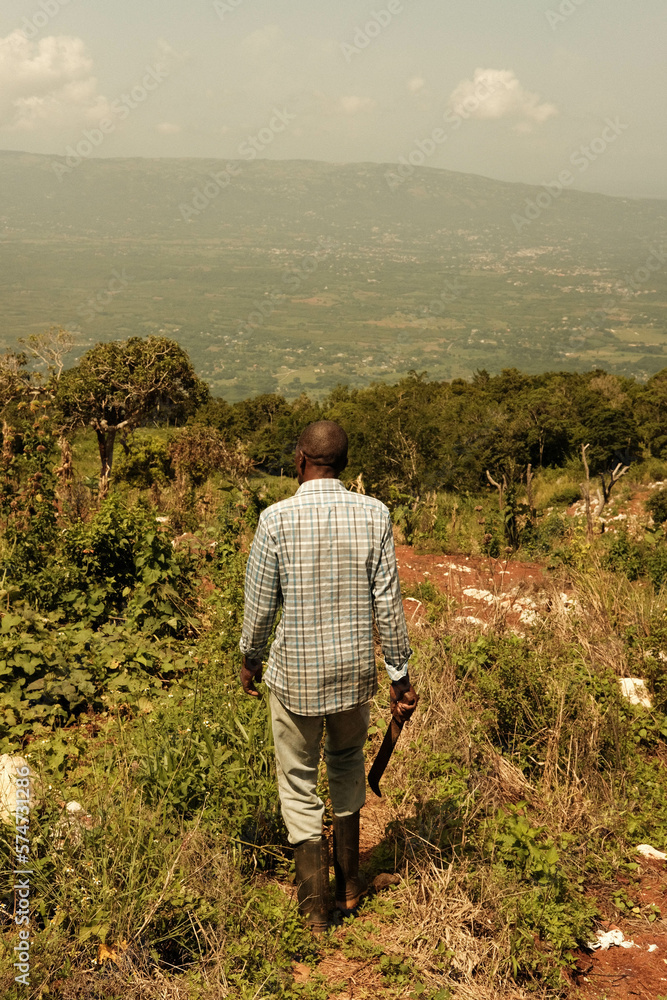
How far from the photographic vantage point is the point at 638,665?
174 inches

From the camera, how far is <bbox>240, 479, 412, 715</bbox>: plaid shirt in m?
2.43

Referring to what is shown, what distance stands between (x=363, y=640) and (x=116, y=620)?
3.34 metres

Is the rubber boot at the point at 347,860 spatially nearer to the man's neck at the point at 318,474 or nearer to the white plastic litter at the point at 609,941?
the white plastic litter at the point at 609,941

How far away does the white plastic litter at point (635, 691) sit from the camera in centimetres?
418

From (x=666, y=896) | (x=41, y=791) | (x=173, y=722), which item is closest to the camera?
(x=41, y=791)

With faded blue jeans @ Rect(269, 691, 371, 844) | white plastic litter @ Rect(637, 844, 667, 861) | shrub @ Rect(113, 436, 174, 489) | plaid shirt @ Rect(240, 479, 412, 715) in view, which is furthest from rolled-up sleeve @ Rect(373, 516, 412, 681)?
shrub @ Rect(113, 436, 174, 489)

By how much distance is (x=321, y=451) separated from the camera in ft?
8.13

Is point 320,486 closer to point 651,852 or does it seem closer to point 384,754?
point 384,754

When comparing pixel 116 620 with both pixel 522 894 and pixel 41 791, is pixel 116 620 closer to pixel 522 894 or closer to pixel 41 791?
pixel 41 791

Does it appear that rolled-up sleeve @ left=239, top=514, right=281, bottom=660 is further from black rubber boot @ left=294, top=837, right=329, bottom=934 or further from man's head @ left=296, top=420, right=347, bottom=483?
black rubber boot @ left=294, top=837, right=329, bottom=934

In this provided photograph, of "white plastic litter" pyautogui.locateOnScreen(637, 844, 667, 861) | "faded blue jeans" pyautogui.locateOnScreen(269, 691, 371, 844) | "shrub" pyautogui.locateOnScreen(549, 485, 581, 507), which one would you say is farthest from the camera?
"shrub" pyautogui.locateOnScreen(549, 485, 581, 507)

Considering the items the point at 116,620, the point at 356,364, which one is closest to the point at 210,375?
the point at 356,364

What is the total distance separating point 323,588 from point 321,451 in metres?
0.50

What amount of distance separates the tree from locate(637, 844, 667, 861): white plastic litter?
513 inches
